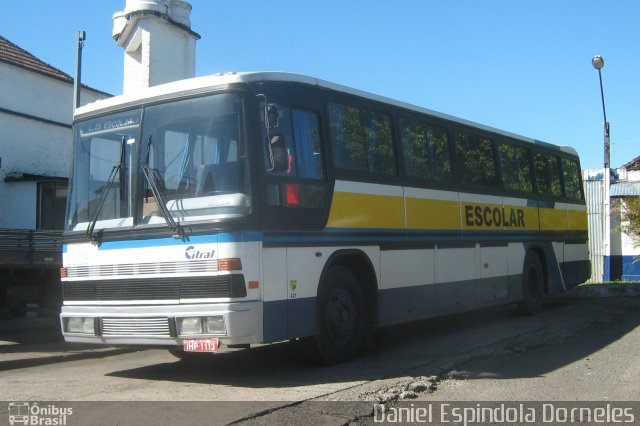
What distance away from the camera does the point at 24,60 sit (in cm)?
1784

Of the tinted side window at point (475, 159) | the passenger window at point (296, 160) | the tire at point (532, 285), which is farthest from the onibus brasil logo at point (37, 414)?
the tire at point (532, 285)

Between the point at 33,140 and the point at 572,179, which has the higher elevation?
the point at 33,140

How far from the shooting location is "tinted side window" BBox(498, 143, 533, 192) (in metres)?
13.1

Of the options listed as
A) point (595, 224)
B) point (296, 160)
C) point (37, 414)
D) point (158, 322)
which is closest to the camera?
point (37, 414)

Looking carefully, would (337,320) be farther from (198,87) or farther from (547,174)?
(547,174)

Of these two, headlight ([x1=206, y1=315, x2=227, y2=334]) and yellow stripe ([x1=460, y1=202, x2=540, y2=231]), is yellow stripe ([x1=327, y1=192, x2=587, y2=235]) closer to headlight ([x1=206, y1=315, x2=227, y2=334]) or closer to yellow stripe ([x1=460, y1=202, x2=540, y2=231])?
yellow stripe ([x1=460, y1=202, x2=540, y2=231])

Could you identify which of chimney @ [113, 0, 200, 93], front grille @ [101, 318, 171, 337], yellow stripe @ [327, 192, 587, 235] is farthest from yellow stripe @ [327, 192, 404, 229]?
chimney @ [113, 0, 200, 93]

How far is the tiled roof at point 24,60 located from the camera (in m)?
16.9

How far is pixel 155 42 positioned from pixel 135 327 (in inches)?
430

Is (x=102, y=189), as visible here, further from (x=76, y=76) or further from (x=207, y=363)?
(x=76, y=76)

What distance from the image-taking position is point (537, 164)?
1458 cm

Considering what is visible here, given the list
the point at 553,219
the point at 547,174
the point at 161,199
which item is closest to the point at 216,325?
the point at 161,199

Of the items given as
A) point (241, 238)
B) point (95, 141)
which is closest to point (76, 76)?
point (95, 141)

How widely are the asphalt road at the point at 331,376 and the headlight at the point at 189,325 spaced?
614 millimetres
